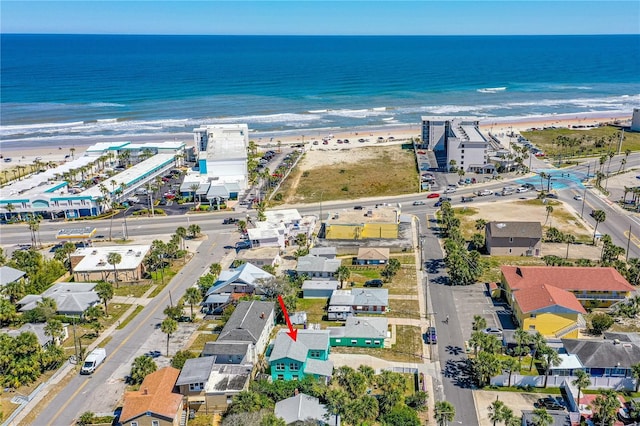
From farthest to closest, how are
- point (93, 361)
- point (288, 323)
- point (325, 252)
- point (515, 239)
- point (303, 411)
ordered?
point (515, 239) < point (325, 252) < point (288, 323) < point (93, 361) < point (303, 411)

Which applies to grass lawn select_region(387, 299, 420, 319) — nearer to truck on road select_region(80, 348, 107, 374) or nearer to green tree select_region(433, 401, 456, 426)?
green tree select_region(433, 401, 456, 426)

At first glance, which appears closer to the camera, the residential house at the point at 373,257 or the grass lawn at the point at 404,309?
the grass lawn at the point at 404,309

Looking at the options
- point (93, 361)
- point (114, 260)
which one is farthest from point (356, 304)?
point (114, 260)

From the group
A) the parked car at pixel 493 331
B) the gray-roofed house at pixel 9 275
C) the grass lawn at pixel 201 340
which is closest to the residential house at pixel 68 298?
the gray-roofed house at pixel 9 275

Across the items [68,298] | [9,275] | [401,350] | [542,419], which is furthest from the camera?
[9,275]

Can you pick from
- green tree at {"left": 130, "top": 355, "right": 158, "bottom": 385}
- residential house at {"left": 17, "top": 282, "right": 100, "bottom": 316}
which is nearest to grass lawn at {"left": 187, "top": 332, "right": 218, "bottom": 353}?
green tree at {"left": 130, "top": 355, "right": 158, "bottom": 385}

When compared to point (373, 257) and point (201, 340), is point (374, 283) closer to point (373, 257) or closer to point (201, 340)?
point (373, 257)

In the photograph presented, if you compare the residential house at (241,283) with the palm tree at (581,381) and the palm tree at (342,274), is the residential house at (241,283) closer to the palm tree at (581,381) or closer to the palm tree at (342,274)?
the palm tree at (342,274)
